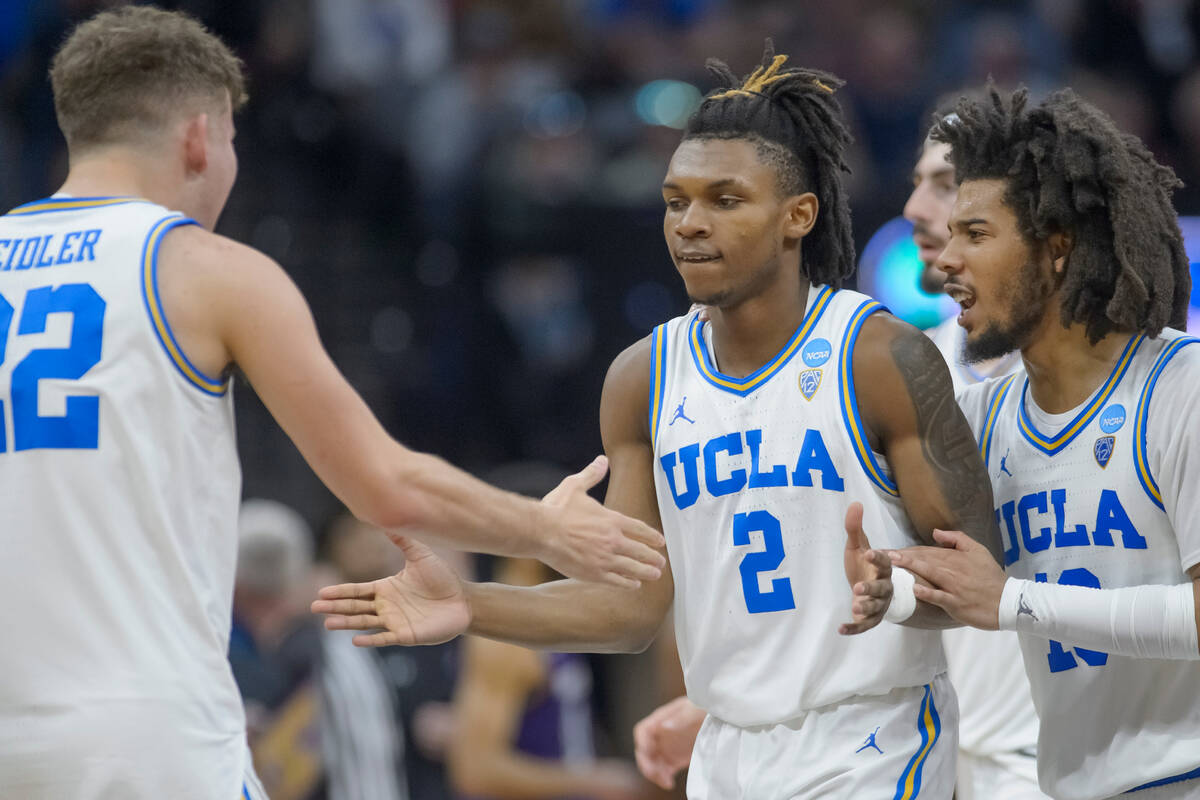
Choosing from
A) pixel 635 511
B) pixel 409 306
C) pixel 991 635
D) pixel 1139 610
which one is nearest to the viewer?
pixel 1139 610

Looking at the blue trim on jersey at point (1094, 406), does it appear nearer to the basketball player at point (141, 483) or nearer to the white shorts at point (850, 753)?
the white shorts at point (850, 753)

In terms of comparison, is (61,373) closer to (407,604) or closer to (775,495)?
(407,604)

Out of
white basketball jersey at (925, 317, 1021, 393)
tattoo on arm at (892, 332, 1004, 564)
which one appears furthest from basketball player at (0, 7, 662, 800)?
white basketball jersey at (925, 317, 1021, 393)

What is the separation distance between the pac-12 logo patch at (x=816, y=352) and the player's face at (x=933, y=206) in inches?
45.7

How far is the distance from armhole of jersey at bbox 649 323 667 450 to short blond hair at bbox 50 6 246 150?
1.41 metres

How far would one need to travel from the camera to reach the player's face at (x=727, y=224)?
156 inches

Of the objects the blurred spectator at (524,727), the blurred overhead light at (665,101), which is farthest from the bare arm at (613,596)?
the blurred overhead light at (665,101)

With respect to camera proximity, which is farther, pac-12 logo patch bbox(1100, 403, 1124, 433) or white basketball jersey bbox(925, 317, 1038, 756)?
white basketball jersey bbox(925, 317, 1038, 756)

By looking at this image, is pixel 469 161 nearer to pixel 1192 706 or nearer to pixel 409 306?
pixel 409 306

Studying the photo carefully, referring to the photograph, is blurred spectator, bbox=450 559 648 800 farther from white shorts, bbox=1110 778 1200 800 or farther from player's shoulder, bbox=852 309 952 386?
white shorts, bbox=1110 778 1200 800

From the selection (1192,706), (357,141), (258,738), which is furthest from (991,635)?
(357,141)

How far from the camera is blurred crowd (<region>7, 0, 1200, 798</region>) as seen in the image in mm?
9430

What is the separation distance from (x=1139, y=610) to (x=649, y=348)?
1519 mm

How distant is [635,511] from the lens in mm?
4207
